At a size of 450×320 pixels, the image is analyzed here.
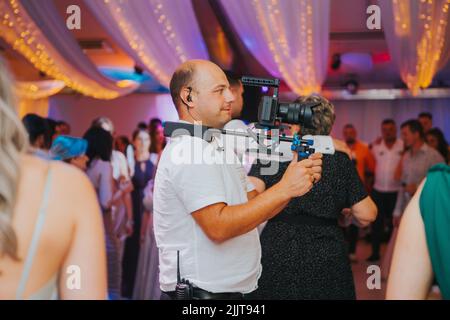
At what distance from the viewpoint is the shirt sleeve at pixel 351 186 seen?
1.63 m

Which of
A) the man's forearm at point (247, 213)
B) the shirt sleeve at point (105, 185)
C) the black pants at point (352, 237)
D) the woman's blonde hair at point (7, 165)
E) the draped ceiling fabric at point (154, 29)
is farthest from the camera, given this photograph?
the black pants at point (352, 237)

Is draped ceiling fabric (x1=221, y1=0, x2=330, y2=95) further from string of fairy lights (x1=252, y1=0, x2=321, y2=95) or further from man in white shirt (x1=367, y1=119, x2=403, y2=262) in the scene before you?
man in white shirt (x1=367, y1=119, x2=403, y2=262)

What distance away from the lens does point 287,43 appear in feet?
10.1

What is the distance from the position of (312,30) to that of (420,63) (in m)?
1.22

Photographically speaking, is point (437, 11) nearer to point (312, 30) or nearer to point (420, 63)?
point (312, 30)

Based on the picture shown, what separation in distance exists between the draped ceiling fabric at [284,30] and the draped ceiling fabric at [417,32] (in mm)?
358

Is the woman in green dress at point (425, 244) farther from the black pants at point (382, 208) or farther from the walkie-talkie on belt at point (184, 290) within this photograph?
the black pants at point (382, 208)

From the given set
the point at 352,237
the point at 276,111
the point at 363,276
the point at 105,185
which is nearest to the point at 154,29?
→ the point at 105,185

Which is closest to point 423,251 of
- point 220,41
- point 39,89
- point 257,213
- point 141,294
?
point 257,213

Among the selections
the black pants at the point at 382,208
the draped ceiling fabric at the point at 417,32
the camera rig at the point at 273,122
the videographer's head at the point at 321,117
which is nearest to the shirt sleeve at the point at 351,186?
the videographer's head at the point at 321,117

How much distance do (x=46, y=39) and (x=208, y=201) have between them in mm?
2262

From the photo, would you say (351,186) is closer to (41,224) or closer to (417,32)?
(41,224)

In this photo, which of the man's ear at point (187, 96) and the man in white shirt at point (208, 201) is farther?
the man's ear at point (187, 96)

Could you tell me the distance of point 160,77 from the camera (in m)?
3.61
